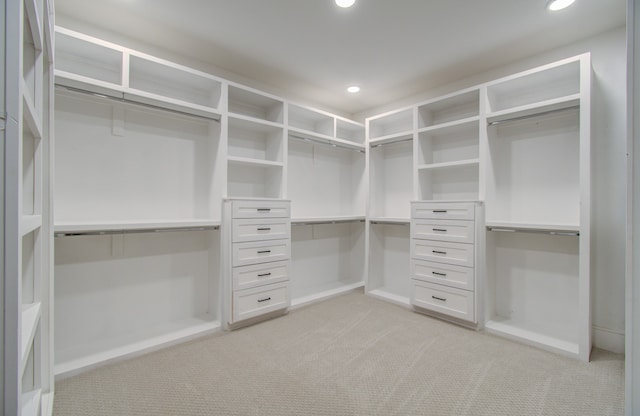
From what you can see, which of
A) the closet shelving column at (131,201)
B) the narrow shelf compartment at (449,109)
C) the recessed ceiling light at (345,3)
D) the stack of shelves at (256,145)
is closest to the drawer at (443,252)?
the narrow shelf compartment at (449,109)

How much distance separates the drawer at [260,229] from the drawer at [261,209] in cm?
4

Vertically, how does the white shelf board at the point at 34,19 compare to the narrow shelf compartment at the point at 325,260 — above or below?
above

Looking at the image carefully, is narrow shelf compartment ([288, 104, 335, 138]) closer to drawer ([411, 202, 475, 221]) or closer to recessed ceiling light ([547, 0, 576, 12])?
drawer ([411, 202, 475, 221])

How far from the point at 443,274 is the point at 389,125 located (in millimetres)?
2043

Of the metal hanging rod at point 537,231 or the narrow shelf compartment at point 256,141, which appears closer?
the metal hanging rod at point 537,231

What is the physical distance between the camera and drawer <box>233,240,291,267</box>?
104 inches

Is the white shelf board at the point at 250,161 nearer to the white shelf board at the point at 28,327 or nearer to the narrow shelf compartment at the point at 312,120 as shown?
the narrow shelf compartment at the point at 312,120

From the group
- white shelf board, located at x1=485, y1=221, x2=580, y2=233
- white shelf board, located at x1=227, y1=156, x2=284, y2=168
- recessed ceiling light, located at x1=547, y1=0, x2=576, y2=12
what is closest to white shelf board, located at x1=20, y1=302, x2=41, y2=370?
white shelf board, located at x1=227, y1=156, x2=284, y2=168

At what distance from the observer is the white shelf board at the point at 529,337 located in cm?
224

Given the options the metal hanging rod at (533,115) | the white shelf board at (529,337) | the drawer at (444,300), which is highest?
the metal hanging rod at (533,115)

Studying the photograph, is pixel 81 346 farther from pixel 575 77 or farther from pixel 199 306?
pixel 575 77

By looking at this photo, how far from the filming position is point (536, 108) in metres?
2.43

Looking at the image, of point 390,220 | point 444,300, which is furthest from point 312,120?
point 444,300

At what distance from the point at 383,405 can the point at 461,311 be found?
1463mm
